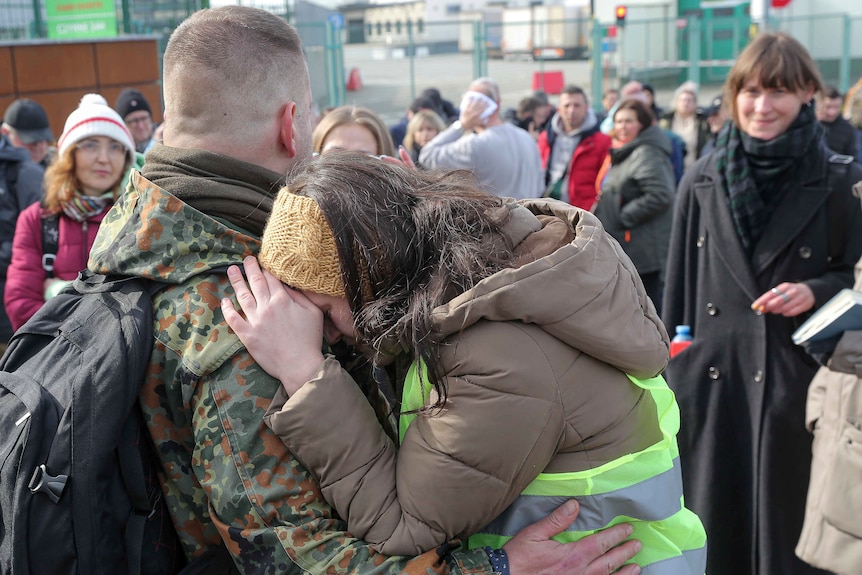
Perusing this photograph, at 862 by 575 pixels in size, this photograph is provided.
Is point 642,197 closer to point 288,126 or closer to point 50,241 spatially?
point 50,241

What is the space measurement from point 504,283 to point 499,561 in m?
0.55

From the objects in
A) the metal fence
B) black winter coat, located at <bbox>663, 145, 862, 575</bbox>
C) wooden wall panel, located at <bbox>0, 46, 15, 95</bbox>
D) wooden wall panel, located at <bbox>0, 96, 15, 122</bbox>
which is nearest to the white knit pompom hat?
black winter coat, located at <bbox>663, 145, 862, 575</bbox>

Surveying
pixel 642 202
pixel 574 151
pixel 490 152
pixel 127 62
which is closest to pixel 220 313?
pixel 490 152

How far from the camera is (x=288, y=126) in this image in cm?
187

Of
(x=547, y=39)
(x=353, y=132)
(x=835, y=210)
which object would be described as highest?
(x=547, y=39)

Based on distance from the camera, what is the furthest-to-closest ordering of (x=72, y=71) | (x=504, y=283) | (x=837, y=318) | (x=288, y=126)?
(x=72, y=71) < (x=837, y=318) < (x=288, y=126) < (x=504, y=283)

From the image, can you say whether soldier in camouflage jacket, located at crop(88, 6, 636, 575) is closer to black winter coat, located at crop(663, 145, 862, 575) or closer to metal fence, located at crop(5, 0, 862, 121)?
black winter coat, located at crop(663, 145, 862, 575)

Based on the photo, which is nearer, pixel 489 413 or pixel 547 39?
pixel 489 413

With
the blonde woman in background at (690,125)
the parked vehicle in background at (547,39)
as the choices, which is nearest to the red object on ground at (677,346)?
the blonde woman in background at (690,125)

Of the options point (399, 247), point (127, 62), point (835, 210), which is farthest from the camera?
point (127, 62)

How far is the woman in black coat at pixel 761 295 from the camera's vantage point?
347cm

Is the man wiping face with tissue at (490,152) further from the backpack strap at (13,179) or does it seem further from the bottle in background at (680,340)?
the backpack strap at (13,179)

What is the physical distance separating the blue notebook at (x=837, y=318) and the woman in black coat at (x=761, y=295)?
0.46 meters

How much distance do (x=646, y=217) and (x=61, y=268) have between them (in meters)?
3.86
